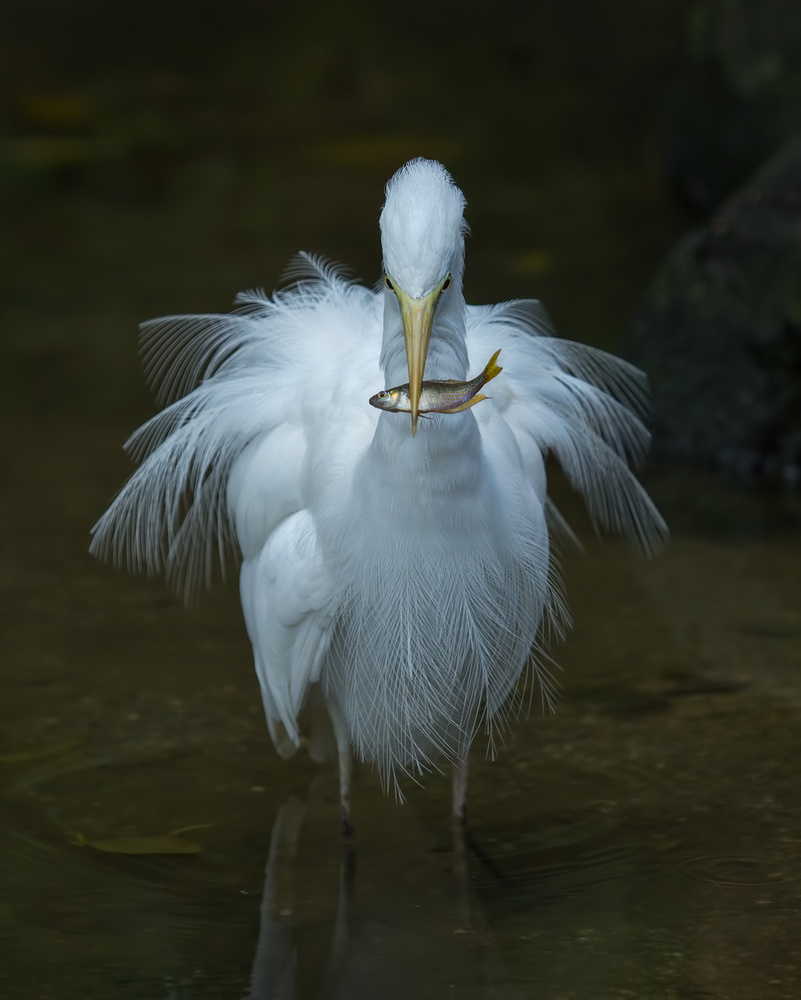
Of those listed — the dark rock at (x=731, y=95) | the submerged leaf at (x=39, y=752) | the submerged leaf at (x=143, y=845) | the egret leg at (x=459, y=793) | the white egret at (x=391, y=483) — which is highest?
the dark rock at (x=731, y=95)

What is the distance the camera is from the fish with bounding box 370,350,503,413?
2178 mm

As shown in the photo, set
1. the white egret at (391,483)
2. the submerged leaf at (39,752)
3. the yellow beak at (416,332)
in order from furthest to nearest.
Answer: the submerged leaf at (39,752) < the white egret at (391,483) < the yellow beak at (416,332)

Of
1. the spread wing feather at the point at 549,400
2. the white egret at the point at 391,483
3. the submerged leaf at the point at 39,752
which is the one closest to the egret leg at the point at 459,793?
the white egret at the point at 391,483

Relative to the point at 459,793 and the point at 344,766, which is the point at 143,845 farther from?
the point at 459,793

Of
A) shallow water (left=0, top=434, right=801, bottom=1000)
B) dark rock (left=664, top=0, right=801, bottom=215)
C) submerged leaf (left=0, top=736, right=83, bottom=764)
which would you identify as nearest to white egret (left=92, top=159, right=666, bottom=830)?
shallow water (left=0, top=434, right=801, bottom=1000)

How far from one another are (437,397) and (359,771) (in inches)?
55.5

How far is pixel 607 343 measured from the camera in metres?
5.45

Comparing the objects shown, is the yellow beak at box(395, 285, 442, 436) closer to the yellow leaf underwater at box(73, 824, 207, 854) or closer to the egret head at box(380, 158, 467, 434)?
the egret head at box(380, 158, 467, 434)

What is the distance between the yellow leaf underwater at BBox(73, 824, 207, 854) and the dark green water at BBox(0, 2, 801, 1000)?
0.02m

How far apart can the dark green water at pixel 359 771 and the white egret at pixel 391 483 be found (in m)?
0.23

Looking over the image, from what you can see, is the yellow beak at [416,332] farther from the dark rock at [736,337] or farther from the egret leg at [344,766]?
the dark rock at [736,337]

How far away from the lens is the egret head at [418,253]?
7.07ft

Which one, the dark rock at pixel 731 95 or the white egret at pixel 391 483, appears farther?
the dark rock at pixel 731 95

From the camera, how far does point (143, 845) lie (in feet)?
9.68
